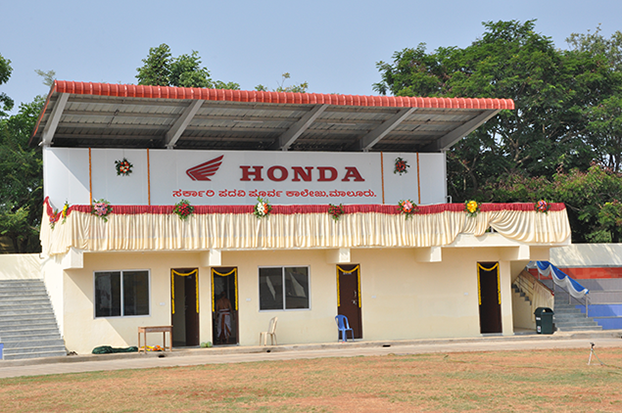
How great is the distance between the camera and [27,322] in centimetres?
2117

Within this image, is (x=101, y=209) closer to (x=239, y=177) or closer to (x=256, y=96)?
(x=256, y=96)

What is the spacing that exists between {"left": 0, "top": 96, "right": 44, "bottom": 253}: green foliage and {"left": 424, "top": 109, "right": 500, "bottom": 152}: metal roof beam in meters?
17.0

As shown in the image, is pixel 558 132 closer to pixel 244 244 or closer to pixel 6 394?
pixel 244 244

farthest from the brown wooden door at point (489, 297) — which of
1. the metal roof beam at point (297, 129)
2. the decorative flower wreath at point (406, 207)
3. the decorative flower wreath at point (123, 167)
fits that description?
the decorative flower wreath at point (123, 167)

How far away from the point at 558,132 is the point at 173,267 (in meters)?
22.4

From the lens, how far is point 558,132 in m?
35.0

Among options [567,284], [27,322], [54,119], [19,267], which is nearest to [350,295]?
[567,284]

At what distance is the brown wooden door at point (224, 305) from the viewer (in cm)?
2195

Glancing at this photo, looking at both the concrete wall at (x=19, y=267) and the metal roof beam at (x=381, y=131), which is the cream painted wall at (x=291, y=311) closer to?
the metal roof beam at (x=381, y=131)

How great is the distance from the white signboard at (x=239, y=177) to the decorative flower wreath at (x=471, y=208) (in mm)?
5069

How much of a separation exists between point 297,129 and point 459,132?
6.76 metres

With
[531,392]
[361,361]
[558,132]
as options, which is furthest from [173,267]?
[558,132]

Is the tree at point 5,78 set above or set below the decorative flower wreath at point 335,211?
above

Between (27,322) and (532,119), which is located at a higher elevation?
(532,119)
